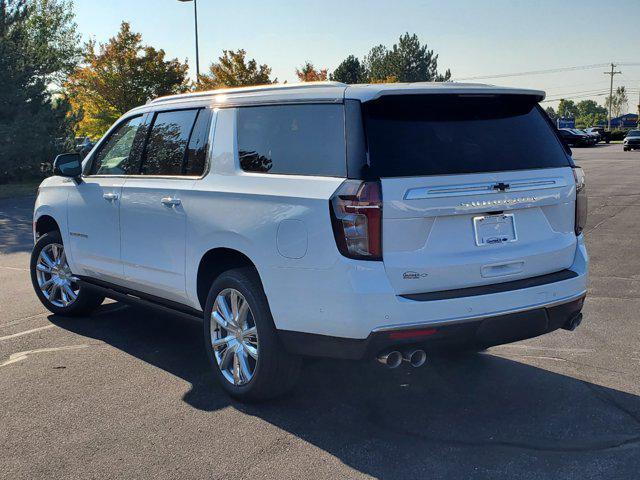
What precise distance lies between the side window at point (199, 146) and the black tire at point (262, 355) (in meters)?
0.86

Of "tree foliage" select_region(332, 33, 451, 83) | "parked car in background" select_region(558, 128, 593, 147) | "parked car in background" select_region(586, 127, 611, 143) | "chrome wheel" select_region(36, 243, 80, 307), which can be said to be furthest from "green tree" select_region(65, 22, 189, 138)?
"tree foliage" select_region(332, 33, 451, 83)

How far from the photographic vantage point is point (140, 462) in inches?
142

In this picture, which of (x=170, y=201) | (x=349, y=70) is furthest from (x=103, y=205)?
(x=349, y=70)

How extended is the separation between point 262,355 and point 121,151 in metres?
2.49

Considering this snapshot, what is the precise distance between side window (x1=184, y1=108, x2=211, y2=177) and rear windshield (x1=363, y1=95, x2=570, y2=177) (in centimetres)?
143

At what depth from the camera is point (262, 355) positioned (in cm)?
413

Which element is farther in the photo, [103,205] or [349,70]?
[349,70]

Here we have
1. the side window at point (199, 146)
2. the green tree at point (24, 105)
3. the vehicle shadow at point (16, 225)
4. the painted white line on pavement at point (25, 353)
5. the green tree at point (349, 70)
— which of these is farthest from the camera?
the green tree at point (349, 70)

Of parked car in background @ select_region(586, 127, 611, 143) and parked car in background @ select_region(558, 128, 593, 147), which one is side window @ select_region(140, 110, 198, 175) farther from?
parked car in background @ select_region(586, 127, 611, 143)

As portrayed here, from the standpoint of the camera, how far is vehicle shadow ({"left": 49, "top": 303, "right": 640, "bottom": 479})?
3.52 metres

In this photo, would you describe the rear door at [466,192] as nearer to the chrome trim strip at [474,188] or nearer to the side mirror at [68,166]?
the chrome trim strip at [474,188]

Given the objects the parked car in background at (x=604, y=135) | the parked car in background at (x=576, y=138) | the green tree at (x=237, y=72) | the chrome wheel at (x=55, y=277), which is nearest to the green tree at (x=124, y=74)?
the green tree at (x=237, y=72)

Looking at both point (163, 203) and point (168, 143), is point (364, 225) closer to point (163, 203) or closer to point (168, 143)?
point (163, 203)

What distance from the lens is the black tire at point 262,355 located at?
4.11 m
